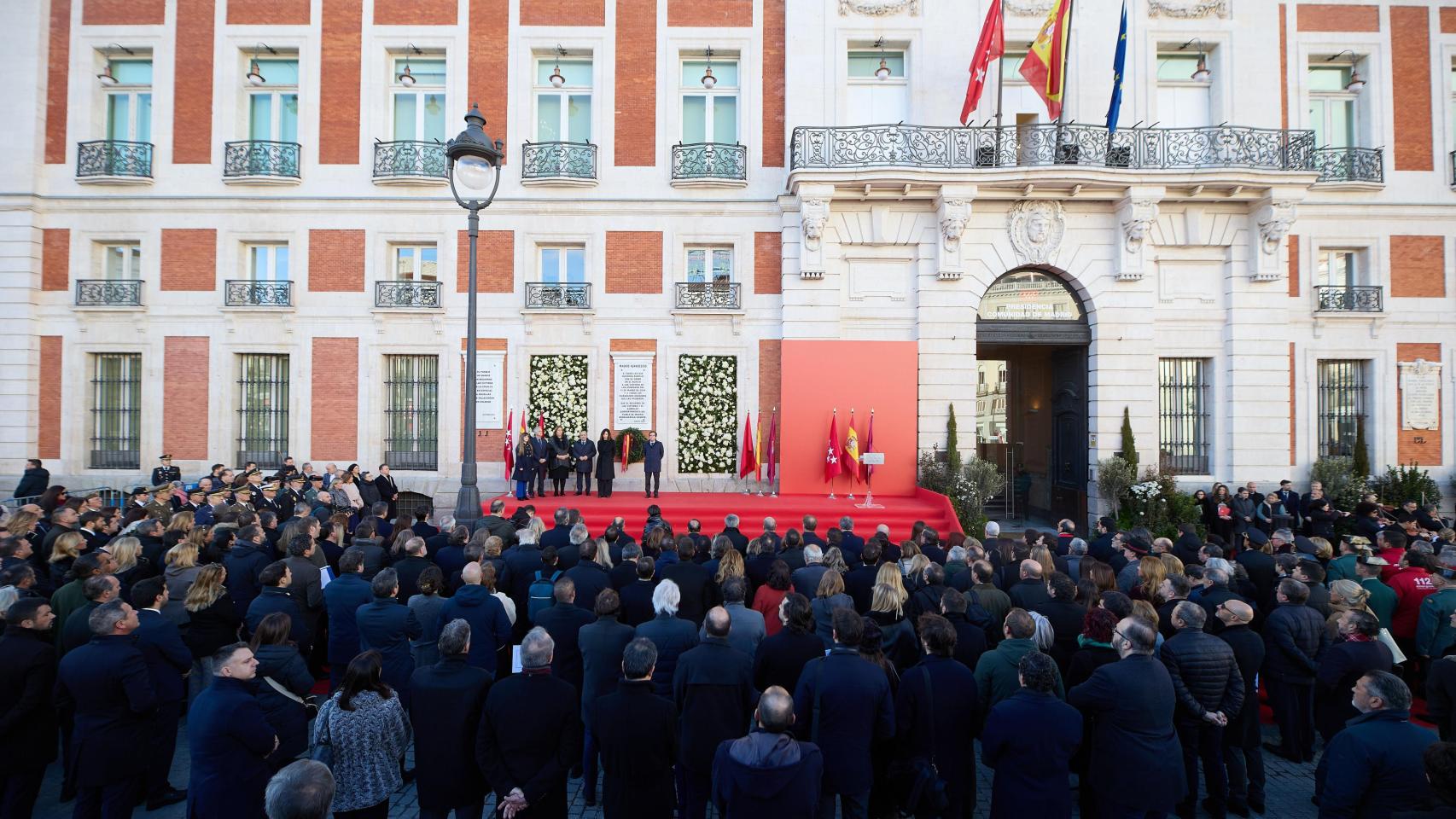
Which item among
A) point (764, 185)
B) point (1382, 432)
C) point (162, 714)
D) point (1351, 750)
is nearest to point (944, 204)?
point (764, 185)

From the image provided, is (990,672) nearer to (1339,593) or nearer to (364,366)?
(1339,593)

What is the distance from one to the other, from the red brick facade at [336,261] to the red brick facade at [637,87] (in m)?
6.44

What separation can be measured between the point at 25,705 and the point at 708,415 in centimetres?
1215

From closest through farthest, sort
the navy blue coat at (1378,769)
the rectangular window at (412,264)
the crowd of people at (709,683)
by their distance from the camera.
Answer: the navy blue coat at (1378,769) < the crowd of people at (709,683) < the rectangular window at (412,264)

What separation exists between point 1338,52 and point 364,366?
23716 mm

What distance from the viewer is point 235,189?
15359 mm

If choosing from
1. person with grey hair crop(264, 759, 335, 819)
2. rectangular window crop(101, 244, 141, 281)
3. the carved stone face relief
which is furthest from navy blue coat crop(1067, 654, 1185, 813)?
rectangular window crop(101, 244, 141, 281)

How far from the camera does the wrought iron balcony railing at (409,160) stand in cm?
1520

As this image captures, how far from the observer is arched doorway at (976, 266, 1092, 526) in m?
15.2

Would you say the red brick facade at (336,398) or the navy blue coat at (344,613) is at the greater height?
the red brick facade at (336,398)

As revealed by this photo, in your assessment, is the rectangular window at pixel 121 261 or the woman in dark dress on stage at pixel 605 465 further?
the rectangular window at pixel 121 261

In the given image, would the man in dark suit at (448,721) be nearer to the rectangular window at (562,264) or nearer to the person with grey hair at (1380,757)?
the person with grey hair at (1380,757)

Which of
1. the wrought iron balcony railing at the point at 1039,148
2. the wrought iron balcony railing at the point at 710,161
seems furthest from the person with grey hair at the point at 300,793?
the wrought iron balcony railing at the point at 710,161

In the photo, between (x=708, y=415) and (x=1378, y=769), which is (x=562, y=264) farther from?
(x=1378, y=769)
